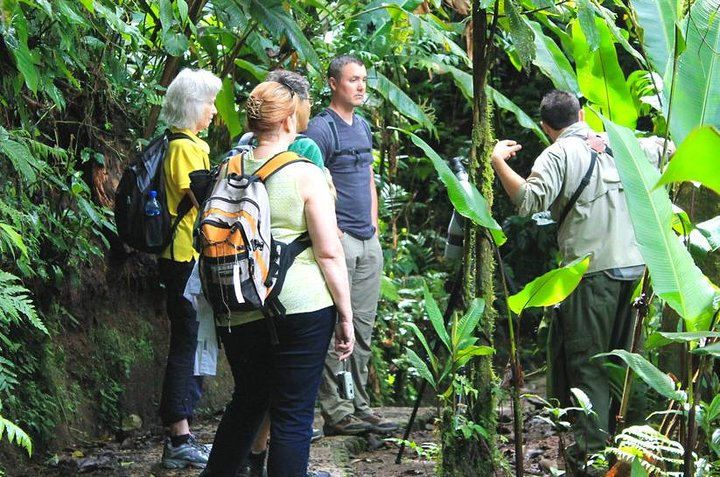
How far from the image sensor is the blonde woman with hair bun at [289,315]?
3.69m

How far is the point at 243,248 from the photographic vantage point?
3.56m

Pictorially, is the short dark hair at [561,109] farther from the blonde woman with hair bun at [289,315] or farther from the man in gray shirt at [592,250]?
the blonde woman with hair bun at [289,315]

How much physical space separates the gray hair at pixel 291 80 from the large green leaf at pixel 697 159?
66.8 inches

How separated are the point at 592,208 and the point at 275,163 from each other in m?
2.00

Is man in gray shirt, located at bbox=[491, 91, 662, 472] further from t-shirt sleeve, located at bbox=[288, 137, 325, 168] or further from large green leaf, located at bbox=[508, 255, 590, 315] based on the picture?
t-shirt sleeve, located at bbox=[288, 137, 325, 168]

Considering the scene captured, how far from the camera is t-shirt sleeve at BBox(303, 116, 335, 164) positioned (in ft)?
17.4

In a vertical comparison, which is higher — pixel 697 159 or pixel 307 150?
pixel 307 150

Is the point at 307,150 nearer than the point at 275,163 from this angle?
No

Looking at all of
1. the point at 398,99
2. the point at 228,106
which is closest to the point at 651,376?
the point at 228,106

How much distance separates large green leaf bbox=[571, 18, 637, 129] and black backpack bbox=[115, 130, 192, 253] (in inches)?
78.0

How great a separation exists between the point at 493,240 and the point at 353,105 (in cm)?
168

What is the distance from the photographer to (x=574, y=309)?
5.02 m

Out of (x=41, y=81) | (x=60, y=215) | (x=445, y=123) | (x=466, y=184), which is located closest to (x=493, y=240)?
(x=466, y=184)

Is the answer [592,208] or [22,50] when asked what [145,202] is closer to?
[22,50]
